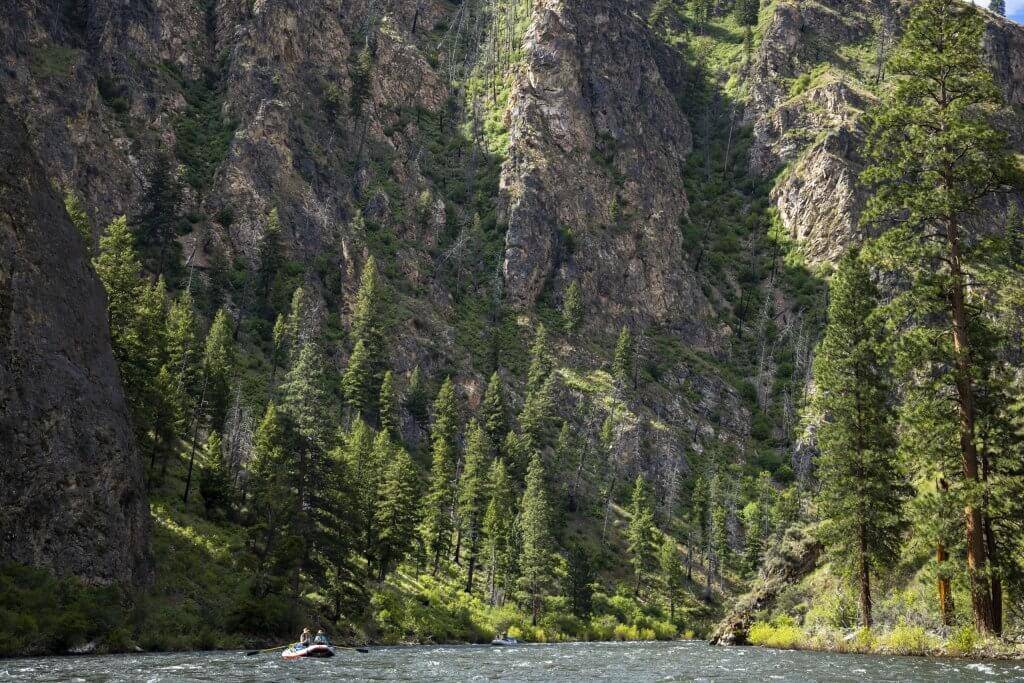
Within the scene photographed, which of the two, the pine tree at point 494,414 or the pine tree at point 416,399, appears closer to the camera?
the pine tree at point 494,414

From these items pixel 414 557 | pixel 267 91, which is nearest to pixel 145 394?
pixel 414 557

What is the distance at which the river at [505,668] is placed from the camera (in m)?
23.9

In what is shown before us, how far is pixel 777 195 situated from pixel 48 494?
167m

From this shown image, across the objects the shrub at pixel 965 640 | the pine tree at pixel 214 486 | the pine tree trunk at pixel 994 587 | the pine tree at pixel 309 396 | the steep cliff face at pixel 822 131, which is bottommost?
the shrub at pixel 965 640

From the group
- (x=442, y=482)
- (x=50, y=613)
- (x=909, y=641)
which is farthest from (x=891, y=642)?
(x=442, y=482)

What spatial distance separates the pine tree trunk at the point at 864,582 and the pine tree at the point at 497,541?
41960 mm

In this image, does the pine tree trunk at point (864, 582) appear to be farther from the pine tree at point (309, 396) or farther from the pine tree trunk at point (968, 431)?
the pine tree at point (309, 396)

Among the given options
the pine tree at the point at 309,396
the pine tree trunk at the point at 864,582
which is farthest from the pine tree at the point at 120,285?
the pine tree trunk at the point at 864,582

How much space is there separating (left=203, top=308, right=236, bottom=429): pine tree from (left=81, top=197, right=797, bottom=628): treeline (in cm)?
22

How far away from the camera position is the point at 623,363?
405 feet

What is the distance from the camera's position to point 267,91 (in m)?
135

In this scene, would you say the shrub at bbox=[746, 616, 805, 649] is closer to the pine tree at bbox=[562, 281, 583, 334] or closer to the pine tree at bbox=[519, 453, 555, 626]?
the pine tree at bbox=[519, 453, 555, 626]

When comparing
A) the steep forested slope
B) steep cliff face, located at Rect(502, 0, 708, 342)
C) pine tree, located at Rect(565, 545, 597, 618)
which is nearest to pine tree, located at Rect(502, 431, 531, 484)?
the steep forested slope

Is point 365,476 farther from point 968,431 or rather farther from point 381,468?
point 968,431
